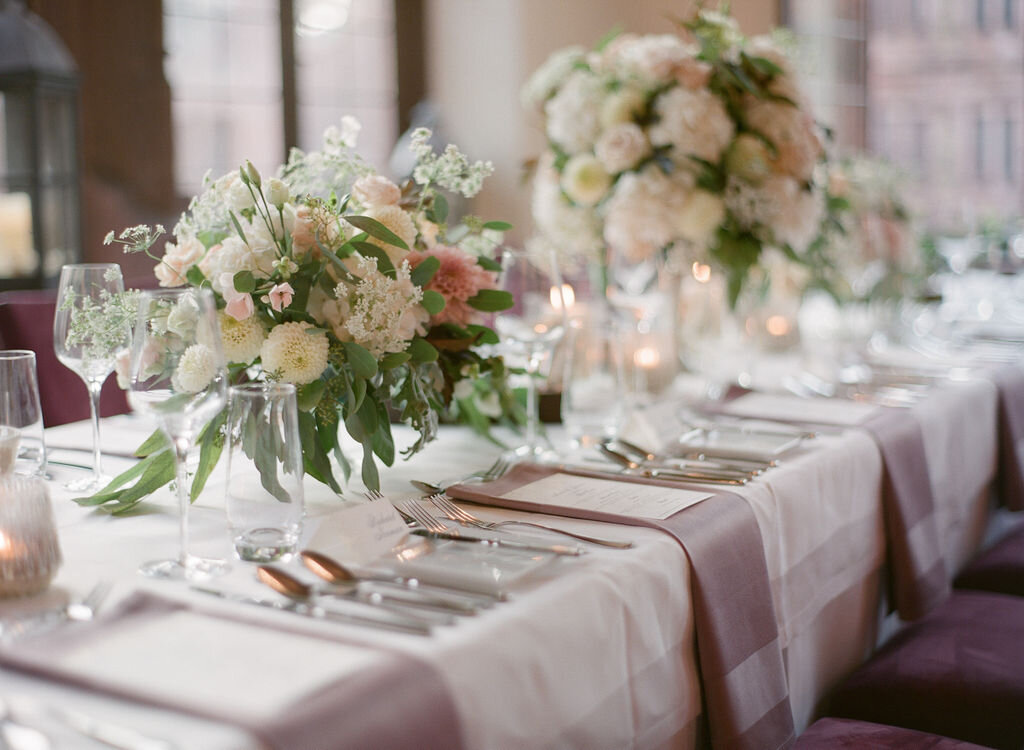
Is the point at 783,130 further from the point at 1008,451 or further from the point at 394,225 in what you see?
the point at 394,225

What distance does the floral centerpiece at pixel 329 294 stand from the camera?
3.96ft

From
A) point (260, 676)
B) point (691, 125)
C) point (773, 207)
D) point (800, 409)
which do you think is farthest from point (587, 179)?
point (260, 676)

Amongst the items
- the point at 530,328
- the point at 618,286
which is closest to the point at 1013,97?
the point at 618,286

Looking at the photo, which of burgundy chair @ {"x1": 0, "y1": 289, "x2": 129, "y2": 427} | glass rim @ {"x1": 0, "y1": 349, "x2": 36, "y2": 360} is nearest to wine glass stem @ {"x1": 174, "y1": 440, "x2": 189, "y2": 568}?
glass rim @ {"x1": 0, "y1": 349, "x2": 36, "y2": 360}

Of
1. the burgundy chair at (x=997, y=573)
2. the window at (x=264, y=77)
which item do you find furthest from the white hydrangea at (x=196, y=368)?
the window at (x=264, y=77)

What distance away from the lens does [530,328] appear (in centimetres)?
149

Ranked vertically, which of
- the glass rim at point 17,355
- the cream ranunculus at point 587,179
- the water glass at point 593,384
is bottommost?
the water glass at point 593,384

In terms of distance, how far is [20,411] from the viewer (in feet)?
4.07

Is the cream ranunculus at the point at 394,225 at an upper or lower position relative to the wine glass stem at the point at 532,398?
upper

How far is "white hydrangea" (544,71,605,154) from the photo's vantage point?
2014 millimetres

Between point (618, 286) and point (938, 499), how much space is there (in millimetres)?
755

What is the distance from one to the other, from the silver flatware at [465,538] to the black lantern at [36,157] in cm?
298

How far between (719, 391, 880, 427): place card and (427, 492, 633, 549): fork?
76cm

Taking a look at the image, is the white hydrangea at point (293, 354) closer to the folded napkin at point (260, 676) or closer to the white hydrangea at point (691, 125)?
the folded napkin at point (260, 676)
